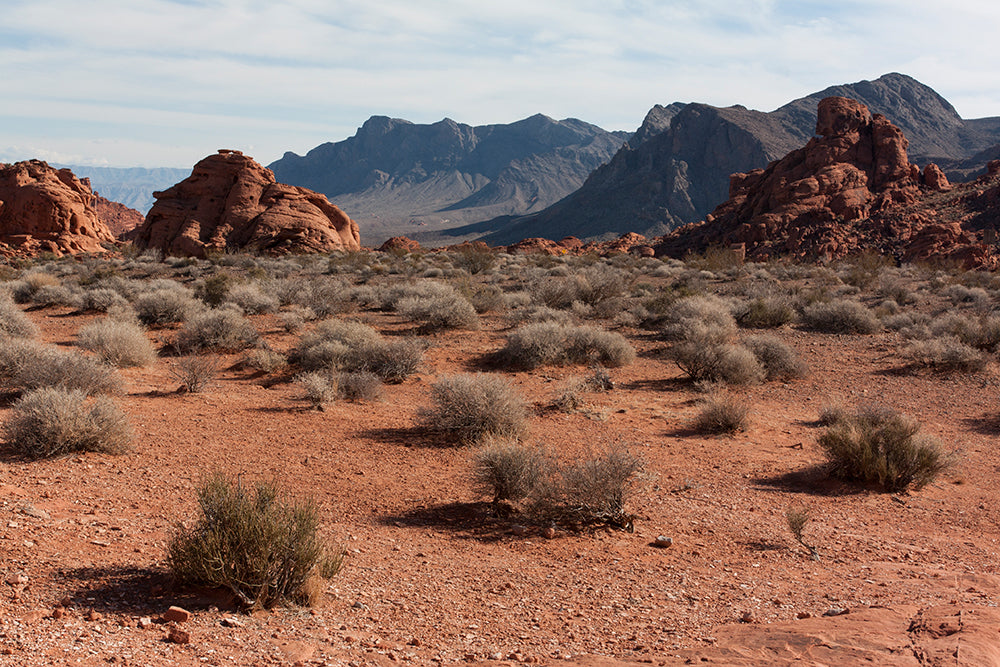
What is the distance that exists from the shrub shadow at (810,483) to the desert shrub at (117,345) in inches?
397

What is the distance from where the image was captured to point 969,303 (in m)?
20.7

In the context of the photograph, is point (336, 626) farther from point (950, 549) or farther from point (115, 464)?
point (950, 549)

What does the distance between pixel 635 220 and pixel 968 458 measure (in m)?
92.1

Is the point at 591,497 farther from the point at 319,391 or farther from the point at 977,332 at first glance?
the point at 977,332

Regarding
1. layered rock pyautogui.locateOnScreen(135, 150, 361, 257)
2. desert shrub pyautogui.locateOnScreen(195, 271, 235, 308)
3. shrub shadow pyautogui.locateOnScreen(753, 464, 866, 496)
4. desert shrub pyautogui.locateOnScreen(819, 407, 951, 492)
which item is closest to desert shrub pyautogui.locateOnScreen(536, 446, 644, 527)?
shrub shadow pyautogui.locateOnScreen(753, 464, 866, 496)

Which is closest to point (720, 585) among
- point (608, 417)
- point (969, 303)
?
point (608, 417)

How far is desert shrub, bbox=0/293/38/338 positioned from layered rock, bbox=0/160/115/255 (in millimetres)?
35946

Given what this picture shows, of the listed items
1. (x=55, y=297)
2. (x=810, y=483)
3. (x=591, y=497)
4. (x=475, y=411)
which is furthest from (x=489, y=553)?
(x=55, y=297)

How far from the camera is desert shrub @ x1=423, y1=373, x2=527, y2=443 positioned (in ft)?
27.7

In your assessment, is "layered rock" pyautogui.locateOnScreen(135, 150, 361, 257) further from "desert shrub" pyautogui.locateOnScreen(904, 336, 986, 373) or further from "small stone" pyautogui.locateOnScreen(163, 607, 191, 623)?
"small stone" pyautogui.locateOnScreen(163, 607, 191, 623)

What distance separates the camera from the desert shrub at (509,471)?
20.7 ft

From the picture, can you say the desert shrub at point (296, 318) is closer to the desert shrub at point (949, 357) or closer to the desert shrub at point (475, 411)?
the desert shrub at point (475, 411)

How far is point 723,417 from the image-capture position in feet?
30.9

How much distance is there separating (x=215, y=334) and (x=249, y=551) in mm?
10067
